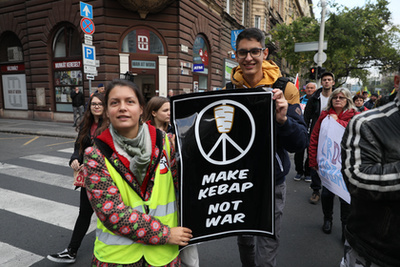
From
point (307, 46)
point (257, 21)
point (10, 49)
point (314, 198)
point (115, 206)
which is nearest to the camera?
point (115, 206)

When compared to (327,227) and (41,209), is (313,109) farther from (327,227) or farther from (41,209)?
(41,209)

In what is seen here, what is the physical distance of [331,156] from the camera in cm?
330

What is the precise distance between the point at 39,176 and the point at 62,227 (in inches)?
107

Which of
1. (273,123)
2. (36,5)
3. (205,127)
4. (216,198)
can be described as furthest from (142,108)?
(36,5)

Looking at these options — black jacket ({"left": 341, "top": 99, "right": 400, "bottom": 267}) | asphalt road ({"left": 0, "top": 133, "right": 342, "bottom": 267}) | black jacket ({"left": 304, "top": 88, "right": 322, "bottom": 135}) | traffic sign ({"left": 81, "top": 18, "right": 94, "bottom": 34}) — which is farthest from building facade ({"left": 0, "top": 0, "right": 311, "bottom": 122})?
black jacket ({"left": 341, "top": 99, "right": 400, "bottom": 267})

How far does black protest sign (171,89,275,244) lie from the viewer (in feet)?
5.48

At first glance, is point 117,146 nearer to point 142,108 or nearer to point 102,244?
point 142,108

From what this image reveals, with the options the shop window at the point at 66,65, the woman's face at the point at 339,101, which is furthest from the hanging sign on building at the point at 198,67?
the woman's face at the point at 339,101

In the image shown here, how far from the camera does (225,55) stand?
20094 mm

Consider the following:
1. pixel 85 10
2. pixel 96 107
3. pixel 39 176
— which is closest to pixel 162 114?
pixel 96 107

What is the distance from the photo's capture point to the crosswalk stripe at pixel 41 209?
12.6 feet

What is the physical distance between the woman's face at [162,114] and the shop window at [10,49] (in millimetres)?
17444

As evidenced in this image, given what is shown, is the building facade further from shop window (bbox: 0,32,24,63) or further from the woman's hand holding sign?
the woman's hand holding sign

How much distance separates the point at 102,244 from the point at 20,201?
12.7 feet
